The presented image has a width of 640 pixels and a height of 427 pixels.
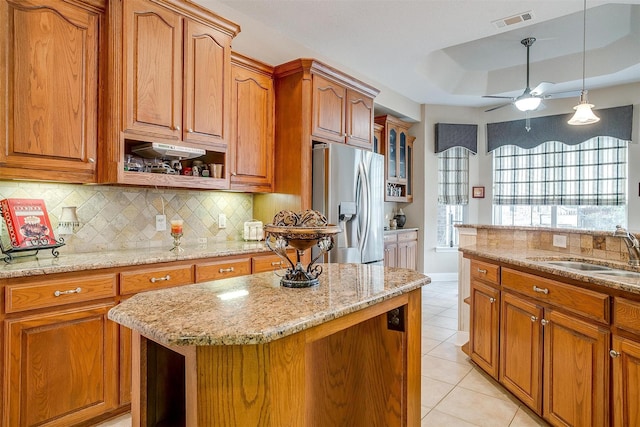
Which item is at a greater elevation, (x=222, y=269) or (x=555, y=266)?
(x=555, y=266)

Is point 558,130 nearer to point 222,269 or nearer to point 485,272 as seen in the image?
point 485,272

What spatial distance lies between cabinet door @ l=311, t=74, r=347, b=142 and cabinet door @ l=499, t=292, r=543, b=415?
6.88 ft

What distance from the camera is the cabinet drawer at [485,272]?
2518 millimetres

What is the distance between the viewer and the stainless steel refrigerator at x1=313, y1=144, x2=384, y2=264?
3.40 meters

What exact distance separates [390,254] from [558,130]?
10.5ft

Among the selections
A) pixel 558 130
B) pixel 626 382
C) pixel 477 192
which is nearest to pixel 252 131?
pixel 626 382

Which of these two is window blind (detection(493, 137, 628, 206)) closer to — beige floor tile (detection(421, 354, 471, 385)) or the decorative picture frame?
the decorative picture frame

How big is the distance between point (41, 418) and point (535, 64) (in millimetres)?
6470

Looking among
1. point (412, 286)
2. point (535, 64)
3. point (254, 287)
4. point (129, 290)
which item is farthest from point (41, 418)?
point (535, 64)

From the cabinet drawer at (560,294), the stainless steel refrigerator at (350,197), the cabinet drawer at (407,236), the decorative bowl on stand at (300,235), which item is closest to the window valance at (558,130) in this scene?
the cabinet drawer at (407,236)

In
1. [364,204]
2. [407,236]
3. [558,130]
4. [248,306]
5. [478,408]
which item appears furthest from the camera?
Answer: [407,236]

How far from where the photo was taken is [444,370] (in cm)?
290

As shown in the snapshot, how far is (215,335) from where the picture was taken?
96 centimetres

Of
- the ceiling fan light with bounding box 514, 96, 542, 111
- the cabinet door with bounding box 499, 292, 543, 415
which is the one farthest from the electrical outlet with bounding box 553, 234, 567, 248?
the ceiling fan light with bounding box 514, 96, 542, 111
